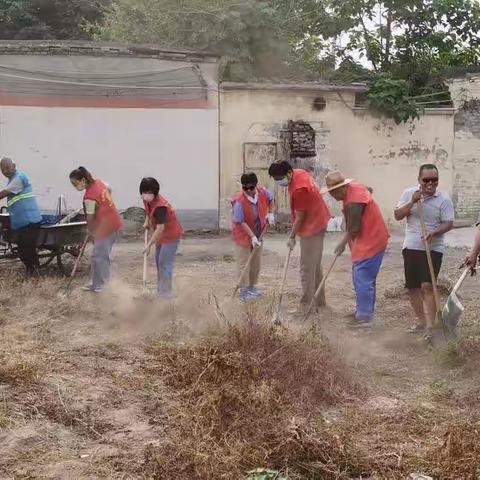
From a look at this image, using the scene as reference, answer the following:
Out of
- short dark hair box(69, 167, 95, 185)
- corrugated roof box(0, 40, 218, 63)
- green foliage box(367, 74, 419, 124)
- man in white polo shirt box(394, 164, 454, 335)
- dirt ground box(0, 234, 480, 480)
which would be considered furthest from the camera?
green foliage box(367, 74, 419, 124)

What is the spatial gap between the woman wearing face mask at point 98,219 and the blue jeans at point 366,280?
2.93 meters

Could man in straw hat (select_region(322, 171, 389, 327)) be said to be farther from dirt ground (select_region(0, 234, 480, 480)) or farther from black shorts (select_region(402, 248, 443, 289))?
dirt ground (select_region(0, 234, 480, 480))

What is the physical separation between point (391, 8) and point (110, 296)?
13488 millimetres

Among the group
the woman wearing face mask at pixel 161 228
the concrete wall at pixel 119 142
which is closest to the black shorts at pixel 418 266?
the woman wearing face mask at pixel 161 228

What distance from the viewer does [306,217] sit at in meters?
7.20

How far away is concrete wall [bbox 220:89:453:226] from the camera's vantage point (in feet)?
48.0

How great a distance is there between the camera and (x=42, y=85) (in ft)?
45.0

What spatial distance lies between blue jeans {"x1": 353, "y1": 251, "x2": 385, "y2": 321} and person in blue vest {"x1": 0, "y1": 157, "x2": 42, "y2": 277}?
4.24m

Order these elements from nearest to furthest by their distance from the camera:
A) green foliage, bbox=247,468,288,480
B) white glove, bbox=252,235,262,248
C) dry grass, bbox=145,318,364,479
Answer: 1. green foliage, bbox=247,468,288,480
2. dry grass, bbox=145,318,364,479
3. white glove, bbox=252,235,262,248

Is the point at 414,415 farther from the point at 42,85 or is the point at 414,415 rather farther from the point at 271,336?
the point at 42,85

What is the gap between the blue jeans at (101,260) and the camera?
25.5 feet

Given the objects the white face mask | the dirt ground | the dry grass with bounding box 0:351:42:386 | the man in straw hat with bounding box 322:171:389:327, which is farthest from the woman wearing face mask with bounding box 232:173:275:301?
the dry grass with bounding box 0:351:42:386

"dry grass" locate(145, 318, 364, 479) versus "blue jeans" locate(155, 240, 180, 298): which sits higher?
"blue jeans" locate(155, 240, 180, 298)

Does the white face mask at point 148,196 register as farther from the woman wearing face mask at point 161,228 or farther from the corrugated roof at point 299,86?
the corrugated roof at point 299,86
